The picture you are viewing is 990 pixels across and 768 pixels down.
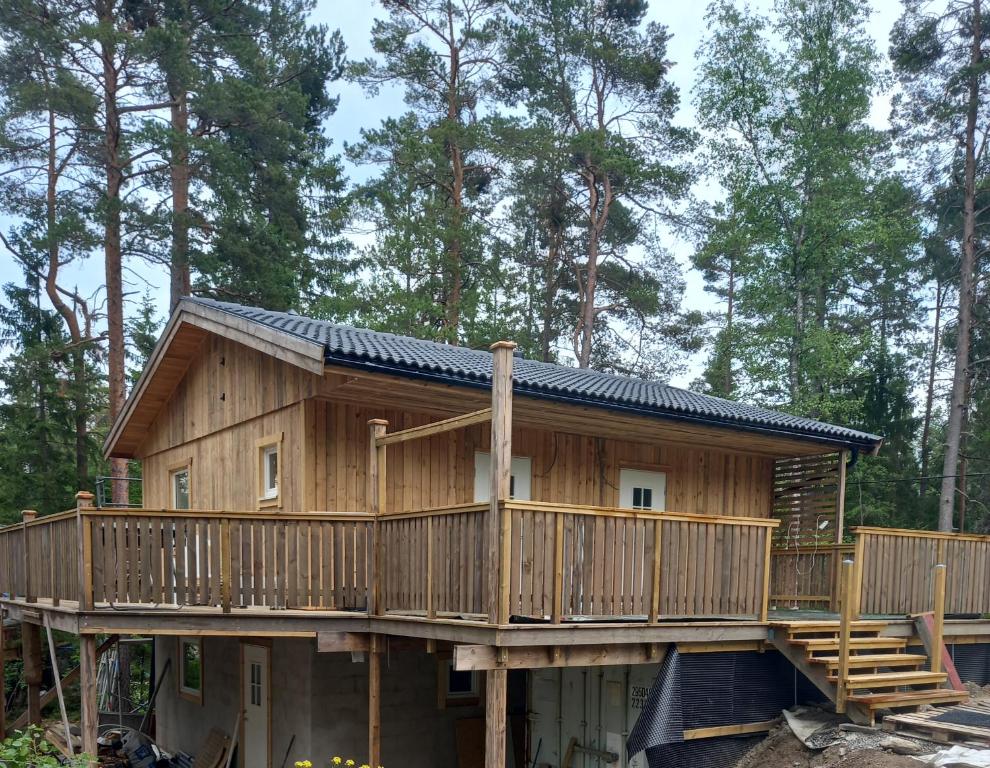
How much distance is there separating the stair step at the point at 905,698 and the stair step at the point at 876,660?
313 millimetres

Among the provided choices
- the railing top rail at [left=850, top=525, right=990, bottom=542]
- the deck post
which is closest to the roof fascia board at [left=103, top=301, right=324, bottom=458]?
the railing top rail at [left=850, top=525, right=990, bottom=542]

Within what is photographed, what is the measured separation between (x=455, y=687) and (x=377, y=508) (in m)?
3.25

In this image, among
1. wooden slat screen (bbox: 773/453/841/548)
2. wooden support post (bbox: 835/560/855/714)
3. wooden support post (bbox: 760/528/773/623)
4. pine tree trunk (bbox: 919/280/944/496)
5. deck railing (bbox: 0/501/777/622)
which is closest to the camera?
deck railing (bbox: 0/501/777/622)

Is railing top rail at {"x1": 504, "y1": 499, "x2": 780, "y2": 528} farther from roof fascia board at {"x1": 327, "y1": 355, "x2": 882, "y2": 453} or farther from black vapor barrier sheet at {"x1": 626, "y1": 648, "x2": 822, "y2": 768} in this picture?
roof fascia board at {"x1": 327, "y1": 355, "x2": 882, "y2": 453}

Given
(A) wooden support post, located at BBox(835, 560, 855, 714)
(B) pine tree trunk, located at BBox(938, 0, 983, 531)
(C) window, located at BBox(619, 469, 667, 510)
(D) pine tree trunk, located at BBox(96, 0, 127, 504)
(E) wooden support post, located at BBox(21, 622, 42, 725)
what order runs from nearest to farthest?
(A) wooden support post, located at BBox(835, 560, 855, 714) < (E) wooden support post, located at BBox(21, 622, 42, 725) < (C) window, located at BBox(619, 469, 667, 510) < (D) pine tree trunk, located at BBox(96, 0, 127, 504) < (B) pine tree trunk, located at BBox(938, 0, 983, 531)

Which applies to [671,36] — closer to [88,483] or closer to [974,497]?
[974,497]

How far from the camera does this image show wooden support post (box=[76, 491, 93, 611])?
29.2 ft

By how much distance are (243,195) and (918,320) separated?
22.1 metres

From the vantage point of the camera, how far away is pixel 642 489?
12930 millimetres

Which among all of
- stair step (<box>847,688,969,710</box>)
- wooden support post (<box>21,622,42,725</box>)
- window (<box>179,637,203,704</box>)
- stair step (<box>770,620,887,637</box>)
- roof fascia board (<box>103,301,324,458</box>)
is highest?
roof fascia board (<box>103,301,324,458</box>)

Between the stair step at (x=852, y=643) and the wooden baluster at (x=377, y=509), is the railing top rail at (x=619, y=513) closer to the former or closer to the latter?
the stair step at (x=852, y=643)

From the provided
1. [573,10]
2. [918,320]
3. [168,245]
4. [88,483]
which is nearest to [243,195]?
[168,245]

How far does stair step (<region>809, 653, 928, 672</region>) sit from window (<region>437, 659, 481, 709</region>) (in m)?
4.14

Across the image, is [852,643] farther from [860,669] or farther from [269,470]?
[269,470]
